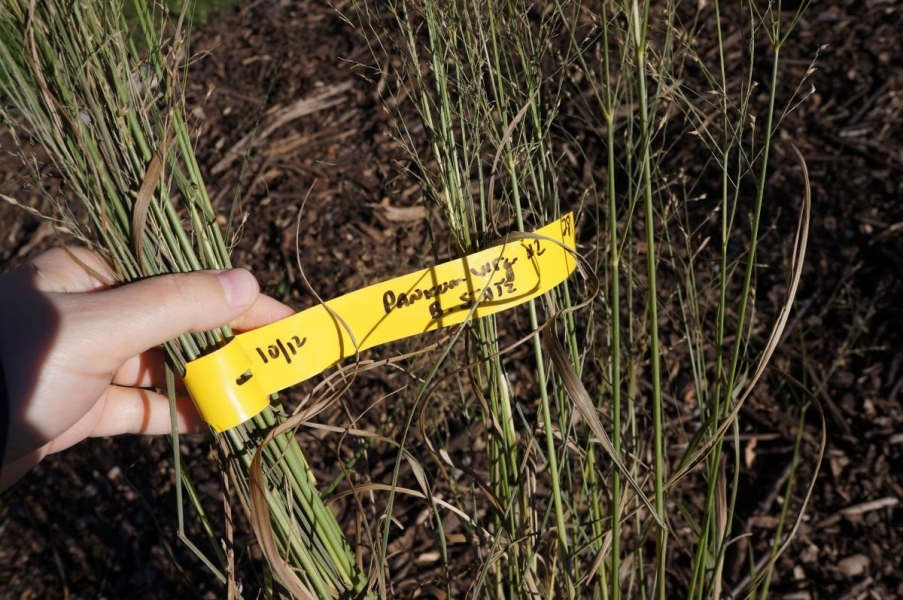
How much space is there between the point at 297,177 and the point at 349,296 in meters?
1.73

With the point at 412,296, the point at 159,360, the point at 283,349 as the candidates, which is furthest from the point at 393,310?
the point at 159,360

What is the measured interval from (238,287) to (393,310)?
0.19 metres

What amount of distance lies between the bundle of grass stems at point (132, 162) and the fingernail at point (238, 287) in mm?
29

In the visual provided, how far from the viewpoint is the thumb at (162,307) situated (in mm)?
834

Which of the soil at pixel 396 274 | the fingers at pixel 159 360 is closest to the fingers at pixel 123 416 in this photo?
the fingers at pixel 159 360

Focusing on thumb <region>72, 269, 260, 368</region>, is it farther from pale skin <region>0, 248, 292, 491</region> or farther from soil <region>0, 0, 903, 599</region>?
soil <region>0, 0, 903, 599</region>

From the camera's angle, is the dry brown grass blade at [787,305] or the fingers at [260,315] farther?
the fingers at [260,315]

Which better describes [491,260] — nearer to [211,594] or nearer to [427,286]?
[427,286]

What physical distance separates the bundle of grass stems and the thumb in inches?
1.0

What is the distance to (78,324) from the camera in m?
0.93

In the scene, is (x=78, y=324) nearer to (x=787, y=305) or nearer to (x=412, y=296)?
(x=412, y=296)

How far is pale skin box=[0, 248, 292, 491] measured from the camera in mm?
848

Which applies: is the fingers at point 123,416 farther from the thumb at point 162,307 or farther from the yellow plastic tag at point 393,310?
Answer: the yellow plastic tag at point 393,310

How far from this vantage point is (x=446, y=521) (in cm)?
183
